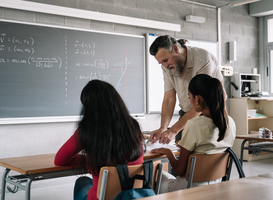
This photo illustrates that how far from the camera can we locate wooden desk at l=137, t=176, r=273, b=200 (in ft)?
2.47

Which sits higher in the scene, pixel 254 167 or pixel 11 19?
pixel 11 19

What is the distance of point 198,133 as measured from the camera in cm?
187

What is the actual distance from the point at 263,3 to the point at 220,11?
3.18ft

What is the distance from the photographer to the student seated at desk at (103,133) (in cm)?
153

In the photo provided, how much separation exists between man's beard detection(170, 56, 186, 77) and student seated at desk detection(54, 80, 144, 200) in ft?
2.99

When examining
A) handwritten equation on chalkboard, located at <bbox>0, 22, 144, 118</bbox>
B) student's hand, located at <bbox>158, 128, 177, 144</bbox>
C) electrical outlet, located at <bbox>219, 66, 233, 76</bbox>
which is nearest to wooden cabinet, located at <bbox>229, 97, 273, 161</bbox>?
electrical outlet, located at <bbox>219, 66, 233, 76</bbox>

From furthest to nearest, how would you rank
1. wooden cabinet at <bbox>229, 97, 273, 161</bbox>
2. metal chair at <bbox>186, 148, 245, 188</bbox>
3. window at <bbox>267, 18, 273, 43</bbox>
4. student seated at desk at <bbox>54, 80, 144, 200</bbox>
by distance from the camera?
window at <bbox>267, 18, 273, 43</bbox>, wooden cabinet at <bbox>229, 97, 273, 161</bbox>, metal chair at <bbox>186, 148, 245, 188</bbox>, student seated at desk at <bbox>54, 80, 144, 200</bbox>

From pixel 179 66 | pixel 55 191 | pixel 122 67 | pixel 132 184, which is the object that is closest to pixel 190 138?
pixel 132 184

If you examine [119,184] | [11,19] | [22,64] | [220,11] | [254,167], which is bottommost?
[254,167]

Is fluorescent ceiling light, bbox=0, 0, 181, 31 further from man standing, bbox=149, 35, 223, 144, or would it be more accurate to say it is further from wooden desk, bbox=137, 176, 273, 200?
wooden desk, bbox=137, 176, 273, 200

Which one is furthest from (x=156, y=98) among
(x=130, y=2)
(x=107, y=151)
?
(x=107, y=151)

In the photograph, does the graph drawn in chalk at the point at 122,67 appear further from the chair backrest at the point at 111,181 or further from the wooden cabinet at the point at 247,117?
the chair backrest at the point at 111,181

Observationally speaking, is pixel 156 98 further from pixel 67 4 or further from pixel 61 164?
pixel 61 164

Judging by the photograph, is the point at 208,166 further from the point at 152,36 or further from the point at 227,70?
the point at 227,70
